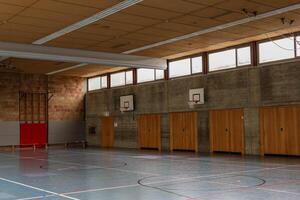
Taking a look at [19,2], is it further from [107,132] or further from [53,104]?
[53,104]

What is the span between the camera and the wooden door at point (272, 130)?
18812 mm

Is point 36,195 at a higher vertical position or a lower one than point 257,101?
lower

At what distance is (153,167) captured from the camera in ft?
48.5

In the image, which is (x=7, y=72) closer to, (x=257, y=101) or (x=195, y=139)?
(x=195, y=139)

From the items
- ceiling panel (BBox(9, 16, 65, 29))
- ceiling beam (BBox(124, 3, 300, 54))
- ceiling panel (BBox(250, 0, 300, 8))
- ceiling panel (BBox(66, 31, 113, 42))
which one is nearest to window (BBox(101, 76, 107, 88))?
ceiling beam (BBox(124, 3, 300, 54))

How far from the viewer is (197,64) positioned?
22.7 metres

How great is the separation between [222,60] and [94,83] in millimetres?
12914

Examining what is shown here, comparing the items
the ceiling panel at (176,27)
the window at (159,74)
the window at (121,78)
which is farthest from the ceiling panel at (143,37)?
the window at (121,78)

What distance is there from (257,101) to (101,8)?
961cm

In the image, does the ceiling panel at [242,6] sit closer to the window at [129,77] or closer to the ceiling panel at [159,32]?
the ceiling panel at [159,32]

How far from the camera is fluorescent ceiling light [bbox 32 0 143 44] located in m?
12.9

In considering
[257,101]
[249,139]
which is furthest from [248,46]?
[249,139]

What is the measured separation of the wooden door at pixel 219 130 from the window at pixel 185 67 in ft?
8.76

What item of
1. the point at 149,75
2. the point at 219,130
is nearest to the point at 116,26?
the point at 219,130
